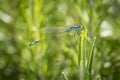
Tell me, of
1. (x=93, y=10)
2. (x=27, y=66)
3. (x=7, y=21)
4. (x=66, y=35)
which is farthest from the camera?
(x=7, y=21)

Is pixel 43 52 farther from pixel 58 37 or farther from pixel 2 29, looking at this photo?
pixel 2 29

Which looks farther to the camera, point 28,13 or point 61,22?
point 61,22

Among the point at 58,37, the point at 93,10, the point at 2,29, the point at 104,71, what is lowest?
the point at 104,71

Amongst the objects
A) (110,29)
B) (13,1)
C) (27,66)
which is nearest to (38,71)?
(27,66)

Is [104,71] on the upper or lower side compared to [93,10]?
lower

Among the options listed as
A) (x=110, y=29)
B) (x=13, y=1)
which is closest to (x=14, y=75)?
(x=13, y=1)

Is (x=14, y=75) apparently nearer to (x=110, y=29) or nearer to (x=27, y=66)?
(x=27, y=66)

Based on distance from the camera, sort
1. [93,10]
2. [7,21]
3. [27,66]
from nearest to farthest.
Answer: [93,10] < [27,66] < [7,21]
